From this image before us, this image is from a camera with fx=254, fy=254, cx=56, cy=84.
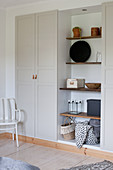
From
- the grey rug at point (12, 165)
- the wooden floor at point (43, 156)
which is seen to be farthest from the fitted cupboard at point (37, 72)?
the grey rug at point (12, 165)

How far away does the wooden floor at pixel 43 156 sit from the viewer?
359 centimetres

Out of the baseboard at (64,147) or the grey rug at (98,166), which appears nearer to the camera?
the grey rug at (98,166)

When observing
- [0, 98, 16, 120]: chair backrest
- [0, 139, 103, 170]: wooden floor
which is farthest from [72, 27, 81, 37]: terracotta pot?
[0, 139, 103, 170]: wooden floor

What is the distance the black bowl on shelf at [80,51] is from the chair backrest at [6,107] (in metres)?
1.40

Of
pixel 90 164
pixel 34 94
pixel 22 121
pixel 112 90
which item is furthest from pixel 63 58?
pixel 90 164

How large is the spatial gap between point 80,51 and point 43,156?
1871 mm

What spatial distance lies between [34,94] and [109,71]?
1.46m

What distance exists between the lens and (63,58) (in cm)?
442

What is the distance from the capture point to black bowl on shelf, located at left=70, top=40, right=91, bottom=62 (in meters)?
4.39

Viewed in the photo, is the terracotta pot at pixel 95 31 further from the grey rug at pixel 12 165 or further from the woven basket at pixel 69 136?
Answer: the grey rug at pixel 12 165

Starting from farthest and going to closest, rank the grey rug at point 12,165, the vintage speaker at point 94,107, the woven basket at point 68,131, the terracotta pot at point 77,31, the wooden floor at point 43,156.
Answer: the terracotta pot at point 77,31
the woven basket at point 68,131
the vintage speaker at point 94,107
the wooden floor at point 43,156
the grey rug at point 12,165

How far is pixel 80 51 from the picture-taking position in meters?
4.43

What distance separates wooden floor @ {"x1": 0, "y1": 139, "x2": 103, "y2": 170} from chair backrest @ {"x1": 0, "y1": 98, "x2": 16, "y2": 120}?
0.52 metres

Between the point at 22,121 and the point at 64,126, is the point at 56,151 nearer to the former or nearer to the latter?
the point at 64,126
